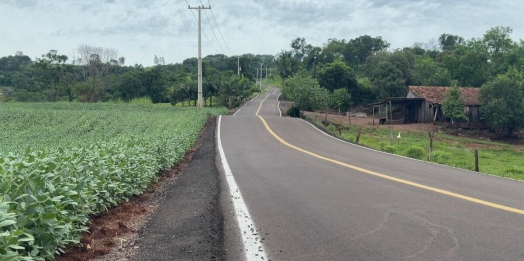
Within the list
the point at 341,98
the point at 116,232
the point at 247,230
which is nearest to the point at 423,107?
the point at 341,98

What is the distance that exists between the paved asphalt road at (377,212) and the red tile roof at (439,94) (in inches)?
1447

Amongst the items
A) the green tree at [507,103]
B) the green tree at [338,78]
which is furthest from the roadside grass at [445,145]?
the green tree at [338,78]

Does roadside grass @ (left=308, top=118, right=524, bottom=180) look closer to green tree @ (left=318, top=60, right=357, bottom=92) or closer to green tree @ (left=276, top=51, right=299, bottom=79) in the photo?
green tree @ (left=318, top=60, right=357, bottom=92)

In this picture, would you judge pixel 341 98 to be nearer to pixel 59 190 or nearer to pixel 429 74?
pixel 429 74

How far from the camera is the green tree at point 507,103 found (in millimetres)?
40188

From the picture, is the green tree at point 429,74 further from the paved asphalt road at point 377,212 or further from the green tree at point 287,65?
the paved asphalt road at point 377,212

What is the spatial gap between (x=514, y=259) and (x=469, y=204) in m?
2.62

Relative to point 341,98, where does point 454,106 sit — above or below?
below

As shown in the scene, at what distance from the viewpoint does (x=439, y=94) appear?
1879 inches

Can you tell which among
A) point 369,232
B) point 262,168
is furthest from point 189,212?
point 262,168

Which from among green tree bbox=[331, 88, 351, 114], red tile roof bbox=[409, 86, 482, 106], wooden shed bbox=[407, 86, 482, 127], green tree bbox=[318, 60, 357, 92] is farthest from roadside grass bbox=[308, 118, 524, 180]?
green tree bbox=[318, 60, 357, 92]

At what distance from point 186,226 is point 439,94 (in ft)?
154

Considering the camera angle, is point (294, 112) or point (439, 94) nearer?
point (294, 112)

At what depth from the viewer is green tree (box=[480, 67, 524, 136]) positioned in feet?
132
